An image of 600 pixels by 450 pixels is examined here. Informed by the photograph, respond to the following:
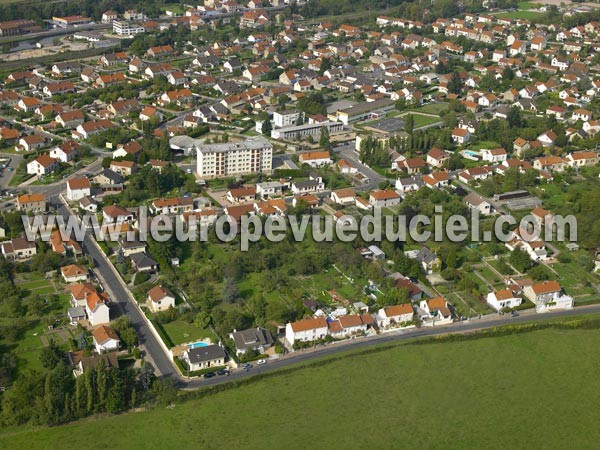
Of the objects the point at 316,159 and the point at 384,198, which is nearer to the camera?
the point at 384,198

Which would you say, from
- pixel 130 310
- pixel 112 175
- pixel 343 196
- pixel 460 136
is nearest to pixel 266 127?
pixel 343 196

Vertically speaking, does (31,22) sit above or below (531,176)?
above

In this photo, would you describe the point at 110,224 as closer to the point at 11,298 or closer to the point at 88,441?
the point at 11,298

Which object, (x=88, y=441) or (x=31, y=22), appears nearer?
(x=88, y=441)

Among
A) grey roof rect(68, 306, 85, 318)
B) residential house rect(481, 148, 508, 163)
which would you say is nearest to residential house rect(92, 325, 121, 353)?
grey roof rect(68, 306, 85, 318)

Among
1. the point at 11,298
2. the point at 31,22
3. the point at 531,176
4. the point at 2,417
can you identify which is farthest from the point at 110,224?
the point at 31,22

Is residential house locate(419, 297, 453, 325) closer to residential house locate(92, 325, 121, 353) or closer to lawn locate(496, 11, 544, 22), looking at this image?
residential house locate(92, 325, 121, 353)

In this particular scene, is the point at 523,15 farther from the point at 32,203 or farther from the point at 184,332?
the point at 184,332

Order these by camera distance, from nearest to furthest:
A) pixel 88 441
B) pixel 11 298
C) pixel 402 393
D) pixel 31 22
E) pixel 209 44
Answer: pixel 88 441 → pixel 402 393 → pixel 11 298 → pixel 209 44 → pixel 31 22
